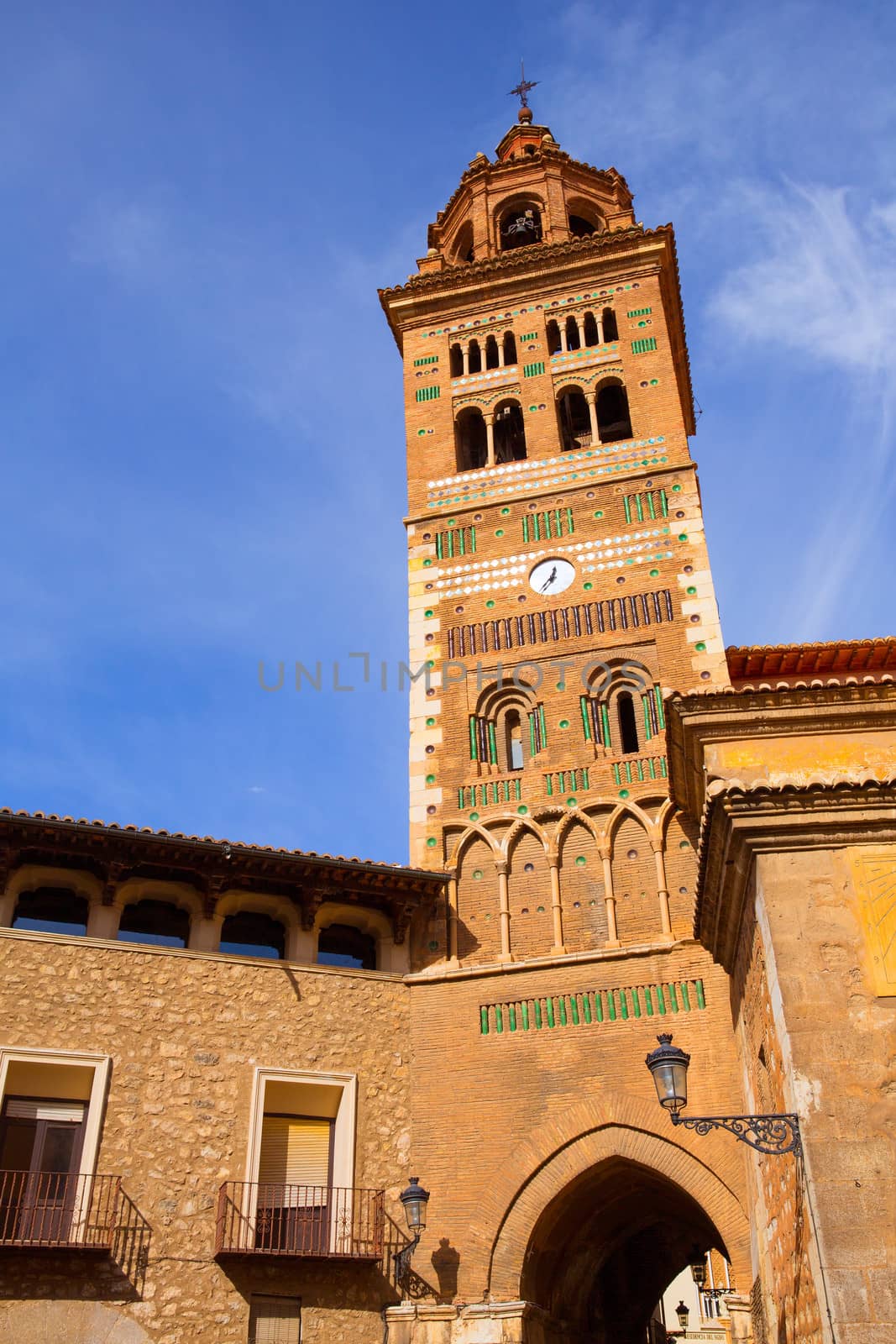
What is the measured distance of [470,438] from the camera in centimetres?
2027

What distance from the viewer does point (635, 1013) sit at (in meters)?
13.5

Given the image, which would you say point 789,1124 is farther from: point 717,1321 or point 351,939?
point 717,1321

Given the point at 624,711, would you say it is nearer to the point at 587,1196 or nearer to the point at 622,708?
the point at 622,708

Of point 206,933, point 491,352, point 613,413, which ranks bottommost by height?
point 206,933

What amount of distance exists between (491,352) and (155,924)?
11.2 m

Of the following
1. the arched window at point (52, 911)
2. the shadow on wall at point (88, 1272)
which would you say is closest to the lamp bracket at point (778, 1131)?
the shadow on wall at point (88, 1272)

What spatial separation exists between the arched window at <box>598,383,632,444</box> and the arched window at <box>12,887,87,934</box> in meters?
10.7

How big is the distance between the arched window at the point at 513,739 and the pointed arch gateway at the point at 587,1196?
4.57 m

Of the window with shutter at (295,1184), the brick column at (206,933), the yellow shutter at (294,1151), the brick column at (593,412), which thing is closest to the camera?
the window with shutter at (295,1184)

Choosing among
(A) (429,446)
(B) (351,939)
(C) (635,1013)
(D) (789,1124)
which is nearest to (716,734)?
(C) (635,1013)

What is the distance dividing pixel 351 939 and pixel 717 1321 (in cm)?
2540

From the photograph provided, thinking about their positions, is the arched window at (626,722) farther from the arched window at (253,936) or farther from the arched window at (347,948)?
the arched window at (253,936)

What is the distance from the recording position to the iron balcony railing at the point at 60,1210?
11.5m

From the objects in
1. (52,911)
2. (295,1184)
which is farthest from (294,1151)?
(52,911)
